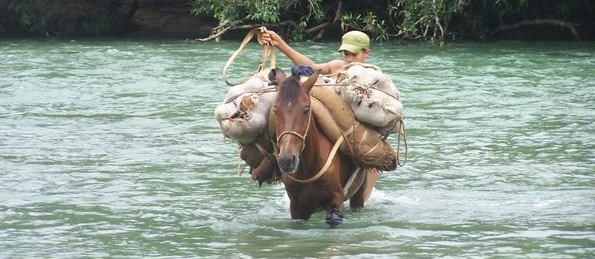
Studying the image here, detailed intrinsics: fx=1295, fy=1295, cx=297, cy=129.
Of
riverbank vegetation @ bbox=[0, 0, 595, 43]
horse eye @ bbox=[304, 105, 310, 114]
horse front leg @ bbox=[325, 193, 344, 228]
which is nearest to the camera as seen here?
horse eye @ bbox=[304, 105, 310, 114]

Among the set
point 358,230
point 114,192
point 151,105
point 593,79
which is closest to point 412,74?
point 593,79

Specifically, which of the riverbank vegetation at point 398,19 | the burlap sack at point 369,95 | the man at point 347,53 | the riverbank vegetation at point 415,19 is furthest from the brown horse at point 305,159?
the riverbank vegetation at point 415,19

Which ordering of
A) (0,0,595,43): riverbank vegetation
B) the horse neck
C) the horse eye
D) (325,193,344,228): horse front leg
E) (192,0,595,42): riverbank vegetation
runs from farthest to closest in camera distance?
(192,0,595,42): riverbank vegetation
(0,0,595,43): riverbank vegetation
(325,193,344,228): horse front leg
the horse neck
the horse eye

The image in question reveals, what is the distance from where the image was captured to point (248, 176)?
1198 cm

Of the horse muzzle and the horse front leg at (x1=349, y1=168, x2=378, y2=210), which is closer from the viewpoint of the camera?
the horse muzzle

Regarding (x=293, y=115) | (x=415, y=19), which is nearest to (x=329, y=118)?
(x=293, y=115)

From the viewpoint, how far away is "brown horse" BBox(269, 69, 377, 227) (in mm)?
8180

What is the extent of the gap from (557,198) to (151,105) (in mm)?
7984

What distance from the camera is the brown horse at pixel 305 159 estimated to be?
818 centimetres

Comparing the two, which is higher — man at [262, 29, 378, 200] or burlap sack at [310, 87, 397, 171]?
man at [262, 29, 378, 200]

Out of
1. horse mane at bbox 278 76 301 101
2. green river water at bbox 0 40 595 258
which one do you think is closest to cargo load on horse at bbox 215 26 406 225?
horse mane at bbox 278 76 301 101

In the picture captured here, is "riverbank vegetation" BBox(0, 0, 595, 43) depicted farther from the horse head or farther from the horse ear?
the horse head

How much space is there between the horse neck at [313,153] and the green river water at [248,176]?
507 mm

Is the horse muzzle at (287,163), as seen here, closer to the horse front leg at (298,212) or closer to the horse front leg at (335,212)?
the horse front leg at (335,212)
